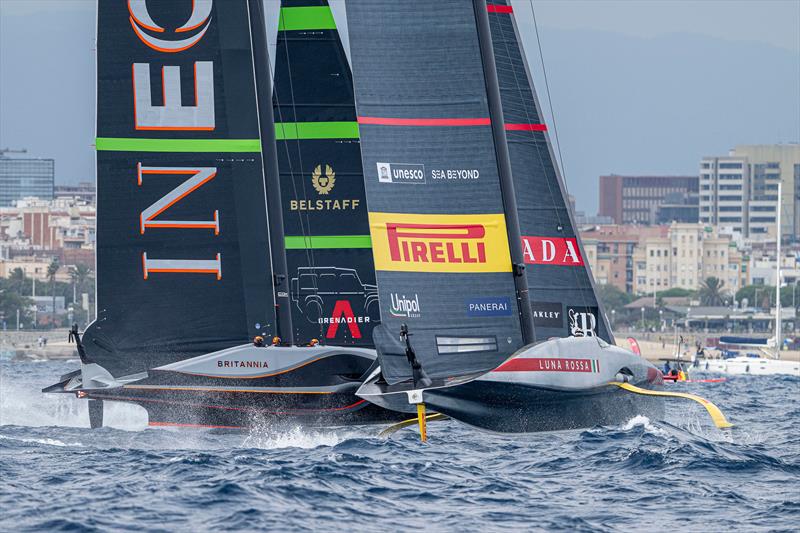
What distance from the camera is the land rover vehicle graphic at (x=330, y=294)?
2350cm

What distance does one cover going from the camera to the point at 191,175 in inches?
810

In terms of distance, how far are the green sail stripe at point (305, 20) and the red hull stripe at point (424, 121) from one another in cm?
612

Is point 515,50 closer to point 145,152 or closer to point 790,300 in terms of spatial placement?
point 145,152

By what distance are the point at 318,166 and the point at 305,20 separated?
2.36m

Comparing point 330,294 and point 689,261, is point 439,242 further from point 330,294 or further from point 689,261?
point 689,261

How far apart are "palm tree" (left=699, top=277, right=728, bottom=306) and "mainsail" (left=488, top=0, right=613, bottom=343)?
12459cm

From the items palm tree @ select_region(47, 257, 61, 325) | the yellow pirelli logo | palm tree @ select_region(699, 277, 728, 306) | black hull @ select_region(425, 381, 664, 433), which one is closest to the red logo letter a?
the yellow pirelli logo

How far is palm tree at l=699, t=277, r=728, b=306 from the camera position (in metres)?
143

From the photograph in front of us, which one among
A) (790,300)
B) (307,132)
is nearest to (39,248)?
(790,300)

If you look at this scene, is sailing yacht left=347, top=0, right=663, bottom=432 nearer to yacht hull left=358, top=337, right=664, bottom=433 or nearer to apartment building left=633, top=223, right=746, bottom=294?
yacht hull left=358, top=337, right=664, bottom=433

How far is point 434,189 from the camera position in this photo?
60.3ft

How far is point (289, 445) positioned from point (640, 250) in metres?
152

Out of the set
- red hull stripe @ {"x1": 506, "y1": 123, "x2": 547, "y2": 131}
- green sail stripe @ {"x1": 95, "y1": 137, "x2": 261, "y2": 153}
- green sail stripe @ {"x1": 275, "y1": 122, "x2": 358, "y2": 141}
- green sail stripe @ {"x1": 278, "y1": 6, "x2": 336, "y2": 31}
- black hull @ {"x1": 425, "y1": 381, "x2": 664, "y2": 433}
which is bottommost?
black hull @ {"x1": 425, "y1": 381, "x2": 664, "y2": 433}

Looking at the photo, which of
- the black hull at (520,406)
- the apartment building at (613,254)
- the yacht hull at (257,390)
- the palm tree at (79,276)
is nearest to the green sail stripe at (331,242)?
the yacht hull at (257,390)
